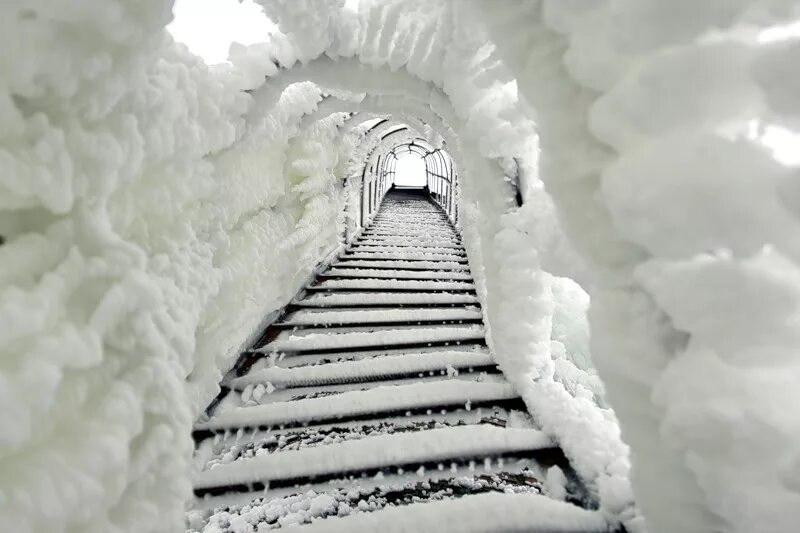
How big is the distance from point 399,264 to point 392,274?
0.34 m

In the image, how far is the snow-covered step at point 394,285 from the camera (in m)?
3.45

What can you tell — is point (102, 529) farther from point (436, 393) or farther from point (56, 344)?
point (436, 393)

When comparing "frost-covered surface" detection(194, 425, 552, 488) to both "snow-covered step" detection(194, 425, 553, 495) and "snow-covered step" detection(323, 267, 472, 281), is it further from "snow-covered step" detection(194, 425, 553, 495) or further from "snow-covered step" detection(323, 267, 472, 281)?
"snow-covered step" detection(323, 267, 472, 281)

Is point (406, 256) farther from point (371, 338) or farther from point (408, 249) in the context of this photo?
point (371, 338)

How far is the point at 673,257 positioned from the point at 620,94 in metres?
0.26

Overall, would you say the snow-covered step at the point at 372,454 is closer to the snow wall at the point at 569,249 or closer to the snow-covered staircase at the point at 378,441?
the snow-covered staircase at the point at 378,441

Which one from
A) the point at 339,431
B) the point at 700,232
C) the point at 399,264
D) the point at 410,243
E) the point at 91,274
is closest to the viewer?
the point at 700,232

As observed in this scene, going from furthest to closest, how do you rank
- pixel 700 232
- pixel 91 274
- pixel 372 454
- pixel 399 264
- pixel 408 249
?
1. pixel 408 249
2. pixel 399 264
3. pixel 372 454
4. pixel 91 274
5. pixel 700 232

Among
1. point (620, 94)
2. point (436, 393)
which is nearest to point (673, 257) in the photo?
point (620, 94)

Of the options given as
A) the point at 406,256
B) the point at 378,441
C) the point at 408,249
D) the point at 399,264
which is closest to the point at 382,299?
the point at 399,264

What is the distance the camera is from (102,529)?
79 cm

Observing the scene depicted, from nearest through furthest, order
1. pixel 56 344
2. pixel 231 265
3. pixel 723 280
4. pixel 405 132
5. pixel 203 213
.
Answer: pixel 723 280 → pixel 56 344 → pixel 203 213 → pixel 231 265 → pixel 405 132

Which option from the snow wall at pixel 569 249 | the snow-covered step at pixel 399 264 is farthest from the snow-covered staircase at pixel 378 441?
the snow-covered step at pixel 399 264

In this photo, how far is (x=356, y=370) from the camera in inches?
82.3
